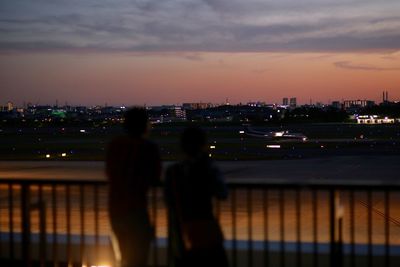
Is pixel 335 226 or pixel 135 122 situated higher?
pixel 135 122

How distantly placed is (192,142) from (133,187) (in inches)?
27.9

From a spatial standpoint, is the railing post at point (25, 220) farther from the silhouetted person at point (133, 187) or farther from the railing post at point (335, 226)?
the railing post at point (335, 226)

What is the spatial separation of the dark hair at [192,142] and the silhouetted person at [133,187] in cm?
44

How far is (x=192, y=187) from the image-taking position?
212 inches

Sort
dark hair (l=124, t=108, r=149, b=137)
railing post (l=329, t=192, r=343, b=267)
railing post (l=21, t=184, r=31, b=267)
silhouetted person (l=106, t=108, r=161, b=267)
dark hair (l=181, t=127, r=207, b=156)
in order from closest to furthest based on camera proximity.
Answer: dark hair (l=181, t=127, r=207, b=156) < silhouetted person (l=106, t=108, r=161, b=267) < dark hair (l=124, t=108, r=149, b=137) < railing post (l=329, t=192, r=343, b=267) < railing post (l=21, t=184, r=31, b=267)

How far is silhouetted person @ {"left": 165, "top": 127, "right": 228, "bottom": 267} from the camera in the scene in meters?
5.32

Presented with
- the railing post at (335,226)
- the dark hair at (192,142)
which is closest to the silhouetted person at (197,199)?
the dark hair at (192,142)

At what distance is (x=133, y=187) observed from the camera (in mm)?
5770

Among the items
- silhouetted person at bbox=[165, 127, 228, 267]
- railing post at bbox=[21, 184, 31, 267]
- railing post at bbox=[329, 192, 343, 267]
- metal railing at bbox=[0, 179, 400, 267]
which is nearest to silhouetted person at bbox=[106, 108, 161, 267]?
silhouetted person at bbox=[165, 127, 228, 267]

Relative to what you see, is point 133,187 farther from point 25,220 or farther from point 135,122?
point 25,220

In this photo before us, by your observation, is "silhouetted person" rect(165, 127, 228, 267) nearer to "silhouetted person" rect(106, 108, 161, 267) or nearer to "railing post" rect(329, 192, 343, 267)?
"silhouetted person" rect(106, 108, 161, 267)

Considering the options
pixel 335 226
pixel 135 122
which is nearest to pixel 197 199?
pixel 135 122

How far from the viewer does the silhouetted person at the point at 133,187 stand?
5.75 meters

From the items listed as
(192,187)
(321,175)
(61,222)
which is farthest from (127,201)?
(321,175)
